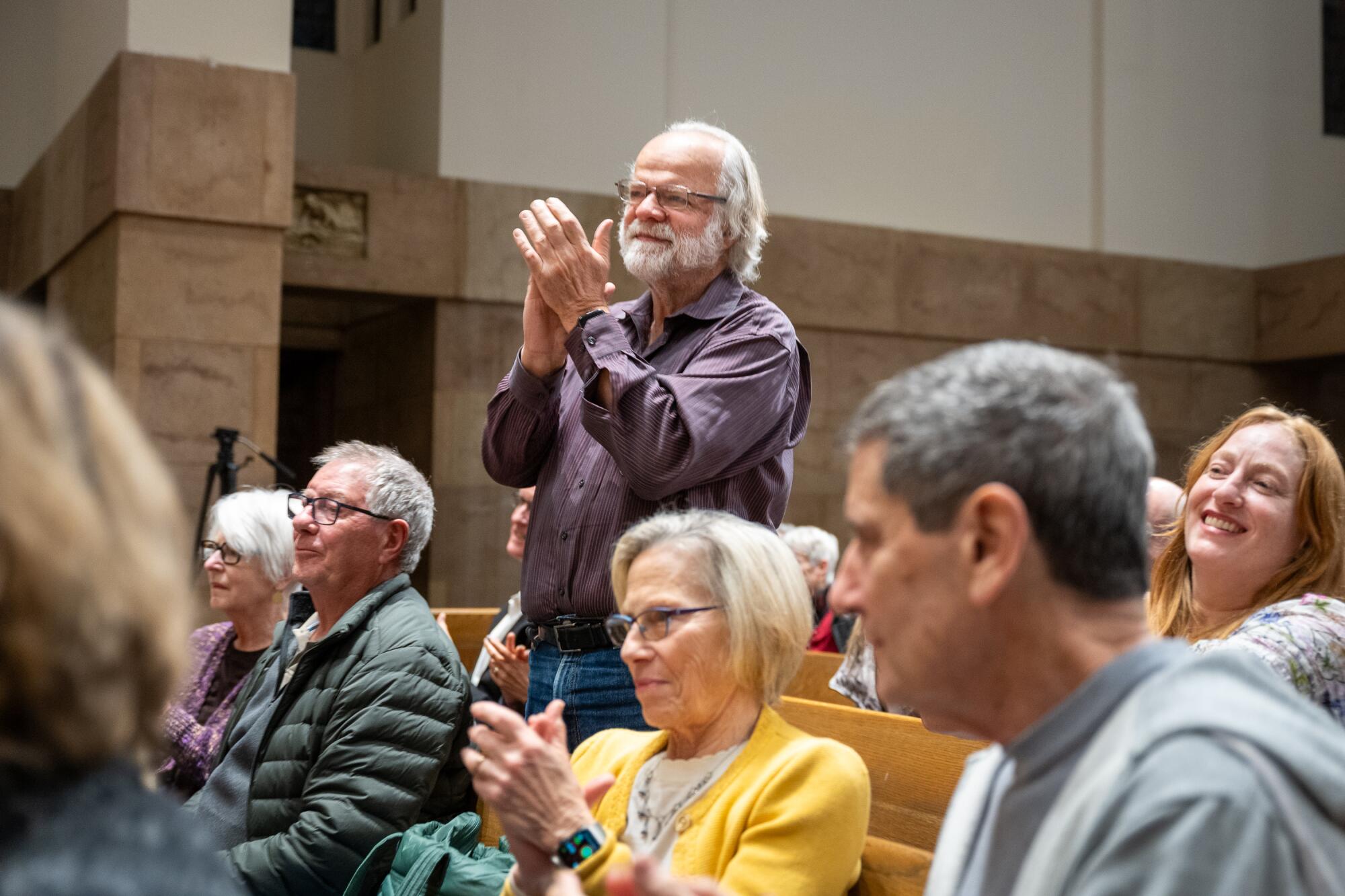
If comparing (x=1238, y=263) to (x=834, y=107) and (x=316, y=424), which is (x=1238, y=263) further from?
(x=316, y=424)

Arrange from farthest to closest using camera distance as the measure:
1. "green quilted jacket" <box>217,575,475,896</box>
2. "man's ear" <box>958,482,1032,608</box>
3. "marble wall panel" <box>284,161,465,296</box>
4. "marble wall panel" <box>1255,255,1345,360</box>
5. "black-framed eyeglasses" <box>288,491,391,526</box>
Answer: "marble wall panel" <box>1255,255,1345,360</box>, "marble wall panel" <box>284,161,465,296</box>, "black-framed eyeglasses" <box>288,491,391,526</box>, "green quilted jacket" <box>217,575,475,896</box>, "man's ear" <box>958,482,1032,608</box>

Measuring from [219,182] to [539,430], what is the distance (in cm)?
438

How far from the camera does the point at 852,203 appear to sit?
9.45 meters

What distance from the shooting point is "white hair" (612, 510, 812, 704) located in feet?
7.32

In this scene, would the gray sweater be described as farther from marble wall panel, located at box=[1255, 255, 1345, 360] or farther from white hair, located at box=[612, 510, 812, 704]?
marble wall panel, located at box=[1255, 255, 1345, 360]

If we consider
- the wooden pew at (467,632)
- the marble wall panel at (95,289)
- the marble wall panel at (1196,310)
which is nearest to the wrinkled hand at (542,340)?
the wooden pew at (467,632)

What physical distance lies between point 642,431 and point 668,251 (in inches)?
18.6

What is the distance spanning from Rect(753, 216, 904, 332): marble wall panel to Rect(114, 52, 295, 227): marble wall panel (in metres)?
3.24

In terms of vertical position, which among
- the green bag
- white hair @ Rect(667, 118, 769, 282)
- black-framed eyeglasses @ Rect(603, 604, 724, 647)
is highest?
white hair @ Rect(667, 118, 769, 282)

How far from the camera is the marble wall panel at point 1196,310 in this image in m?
10.1

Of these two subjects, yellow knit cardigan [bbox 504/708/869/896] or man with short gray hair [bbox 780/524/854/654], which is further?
man with short gray hair [bbox 780/524/854/654]

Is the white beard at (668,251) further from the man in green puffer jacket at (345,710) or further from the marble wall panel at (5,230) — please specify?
the marble wall panel at (5,230)

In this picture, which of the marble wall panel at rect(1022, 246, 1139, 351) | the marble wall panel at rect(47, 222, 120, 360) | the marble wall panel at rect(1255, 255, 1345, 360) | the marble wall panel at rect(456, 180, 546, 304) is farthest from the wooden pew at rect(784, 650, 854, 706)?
the marble wall panel at rect(1255, 255, 1345, 360)

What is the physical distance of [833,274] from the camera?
921 centimetres
